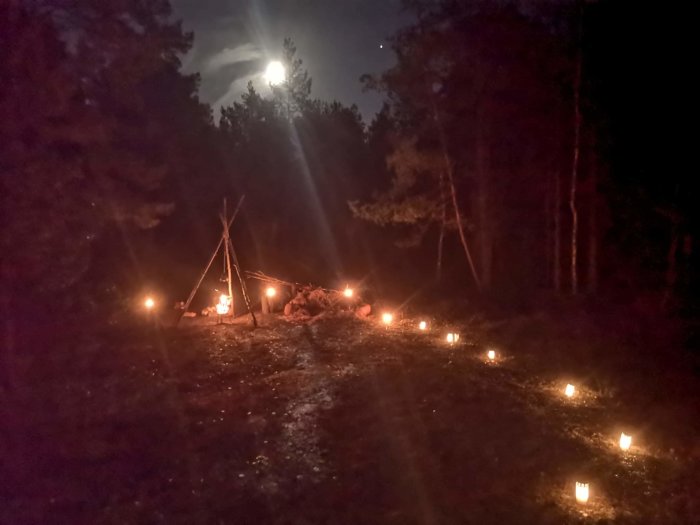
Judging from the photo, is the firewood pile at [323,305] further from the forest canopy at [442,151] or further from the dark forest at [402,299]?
the forest canopy at [442,151]

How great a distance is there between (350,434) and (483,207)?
397 inches

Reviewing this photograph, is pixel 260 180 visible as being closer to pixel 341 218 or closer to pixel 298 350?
pixel 341 218

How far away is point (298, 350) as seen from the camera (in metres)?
13.0

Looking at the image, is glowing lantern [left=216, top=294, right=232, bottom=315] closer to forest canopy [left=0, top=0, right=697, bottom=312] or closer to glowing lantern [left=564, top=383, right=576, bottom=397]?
forest canopy [left=0, top=0, right=697, bottom=312]

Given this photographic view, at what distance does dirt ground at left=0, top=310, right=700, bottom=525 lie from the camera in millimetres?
6410

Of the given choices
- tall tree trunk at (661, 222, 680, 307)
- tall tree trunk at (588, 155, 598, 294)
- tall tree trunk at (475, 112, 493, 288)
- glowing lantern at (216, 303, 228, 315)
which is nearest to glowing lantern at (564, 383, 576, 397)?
tall tree trunk at (661, 222, 680, 307)

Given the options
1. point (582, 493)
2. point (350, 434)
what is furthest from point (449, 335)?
point (582, 493)

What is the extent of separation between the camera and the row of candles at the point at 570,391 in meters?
6.38

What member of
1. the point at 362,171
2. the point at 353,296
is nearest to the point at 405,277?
the point at 353,296

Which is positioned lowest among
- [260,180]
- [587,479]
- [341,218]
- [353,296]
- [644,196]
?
[587,479]

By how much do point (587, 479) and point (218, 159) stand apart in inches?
857

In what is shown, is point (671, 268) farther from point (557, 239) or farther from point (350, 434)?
point (350, 434)

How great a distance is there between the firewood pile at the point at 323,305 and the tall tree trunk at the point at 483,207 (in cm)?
383

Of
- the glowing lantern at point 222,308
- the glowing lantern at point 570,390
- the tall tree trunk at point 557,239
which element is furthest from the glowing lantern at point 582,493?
the glowing lantern at point 222,308
